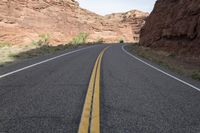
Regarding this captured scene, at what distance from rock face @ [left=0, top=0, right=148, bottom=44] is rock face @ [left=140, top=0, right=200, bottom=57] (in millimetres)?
35392

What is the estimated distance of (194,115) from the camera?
5.80 metres

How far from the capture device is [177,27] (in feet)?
102

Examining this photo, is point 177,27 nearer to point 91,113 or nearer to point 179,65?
point 179,65

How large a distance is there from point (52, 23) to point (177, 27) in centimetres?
5493

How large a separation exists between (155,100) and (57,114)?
2.70m

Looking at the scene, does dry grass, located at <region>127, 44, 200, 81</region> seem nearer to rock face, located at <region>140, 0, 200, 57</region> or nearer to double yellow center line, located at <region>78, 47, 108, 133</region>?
rock face, located at <region>140, 0, 200, 57</region>

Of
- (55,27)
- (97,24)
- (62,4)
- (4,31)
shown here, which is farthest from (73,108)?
(97,24)

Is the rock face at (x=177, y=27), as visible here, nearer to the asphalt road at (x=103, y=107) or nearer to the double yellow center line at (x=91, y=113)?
the asphalt road at (x=103, y=107)

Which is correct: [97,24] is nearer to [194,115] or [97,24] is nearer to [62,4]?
[62,4]

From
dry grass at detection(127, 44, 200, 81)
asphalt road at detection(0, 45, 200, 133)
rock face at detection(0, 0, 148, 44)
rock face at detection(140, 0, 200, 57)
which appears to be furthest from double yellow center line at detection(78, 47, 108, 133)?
rock face at detection(0, 0, 148, 44)

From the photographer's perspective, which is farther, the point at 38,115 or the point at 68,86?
the point at 68,86

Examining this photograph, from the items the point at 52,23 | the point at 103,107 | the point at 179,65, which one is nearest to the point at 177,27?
the point at 179,65

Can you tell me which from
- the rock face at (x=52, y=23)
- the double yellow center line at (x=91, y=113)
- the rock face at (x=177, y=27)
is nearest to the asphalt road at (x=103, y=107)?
the double yellow center line at (x=91, y=113)

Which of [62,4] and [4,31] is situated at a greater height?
[62,4]
